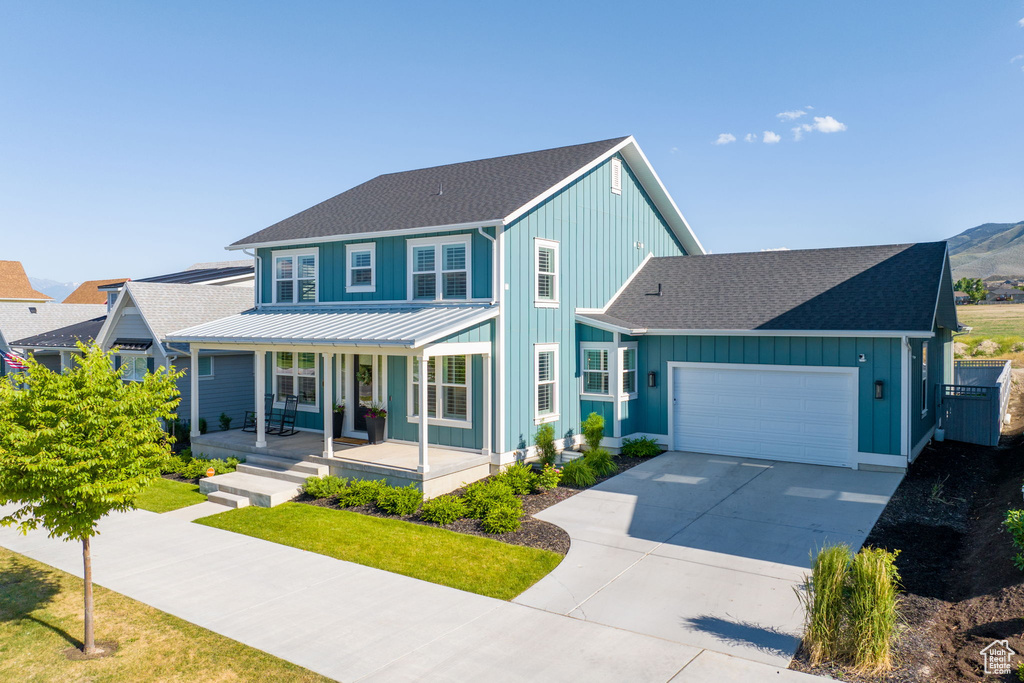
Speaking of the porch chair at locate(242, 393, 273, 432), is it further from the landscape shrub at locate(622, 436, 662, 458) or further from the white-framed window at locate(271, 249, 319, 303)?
the landscape shrub at locate(622, 436, 662, 458)

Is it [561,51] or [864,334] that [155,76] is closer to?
[561,51]

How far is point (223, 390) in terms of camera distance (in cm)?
1831

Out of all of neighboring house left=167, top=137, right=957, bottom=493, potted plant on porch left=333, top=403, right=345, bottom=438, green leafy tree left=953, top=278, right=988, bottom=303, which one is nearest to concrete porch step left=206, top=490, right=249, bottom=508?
neighboring house left=167, top=137, right=957, bottom=493

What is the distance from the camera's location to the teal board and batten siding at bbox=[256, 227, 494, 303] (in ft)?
46.4

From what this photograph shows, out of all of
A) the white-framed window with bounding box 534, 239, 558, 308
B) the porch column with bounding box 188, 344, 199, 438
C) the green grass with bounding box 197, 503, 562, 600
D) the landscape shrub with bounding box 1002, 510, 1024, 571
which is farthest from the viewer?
the porch column with bounding box 188, 344, 199, 438

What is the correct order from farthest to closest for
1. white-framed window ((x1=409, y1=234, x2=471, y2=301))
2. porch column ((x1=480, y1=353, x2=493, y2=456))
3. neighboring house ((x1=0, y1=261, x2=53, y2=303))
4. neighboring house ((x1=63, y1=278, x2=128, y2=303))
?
1. neighboring house ((x1=63, y1=278, x2=128, y2=303))
2. neighboring house ((x1=0, y1=261, x2=53, y2=303))
3. white-framed window ((x1=409, y1=234, x2=471, y2=301))
4. porch column ((x1=480, y1=353, x2=493, y2=456))

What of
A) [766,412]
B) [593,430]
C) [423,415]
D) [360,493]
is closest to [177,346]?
[360,493]

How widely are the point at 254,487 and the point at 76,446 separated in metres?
6.92

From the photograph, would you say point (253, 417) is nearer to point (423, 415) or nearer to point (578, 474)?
point (423, 415)

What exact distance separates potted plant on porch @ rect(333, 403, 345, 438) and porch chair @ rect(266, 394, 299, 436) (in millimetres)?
1594

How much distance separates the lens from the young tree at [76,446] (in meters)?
6.32

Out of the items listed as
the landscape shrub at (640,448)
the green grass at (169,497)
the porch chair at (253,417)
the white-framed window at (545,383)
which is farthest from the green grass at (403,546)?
the landscape shrub at (640,448)

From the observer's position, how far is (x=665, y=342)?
642 inches

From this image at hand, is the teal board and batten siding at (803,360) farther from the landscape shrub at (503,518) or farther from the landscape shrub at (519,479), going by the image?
the landscape shrub at (503,518)
